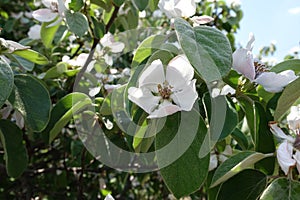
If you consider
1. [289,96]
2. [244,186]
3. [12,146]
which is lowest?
[12,146]

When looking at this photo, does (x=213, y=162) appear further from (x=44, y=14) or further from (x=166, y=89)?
(x=44, y=14)

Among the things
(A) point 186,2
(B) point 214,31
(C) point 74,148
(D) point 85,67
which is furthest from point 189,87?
(C) point 74,148

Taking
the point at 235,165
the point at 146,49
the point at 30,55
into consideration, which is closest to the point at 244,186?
the point at 235,165

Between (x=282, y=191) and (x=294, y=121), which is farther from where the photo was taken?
(x=294, y=121)

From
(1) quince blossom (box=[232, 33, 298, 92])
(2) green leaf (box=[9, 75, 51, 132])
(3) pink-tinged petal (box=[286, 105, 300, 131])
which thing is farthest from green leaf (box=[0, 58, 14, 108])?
(3) pink-tinged petal (box=[286, 105, 300, 131])

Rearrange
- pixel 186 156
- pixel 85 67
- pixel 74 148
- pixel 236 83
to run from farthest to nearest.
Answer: pixel 74 148
pixel 85 67
pixel 236 83
pixel 186 156

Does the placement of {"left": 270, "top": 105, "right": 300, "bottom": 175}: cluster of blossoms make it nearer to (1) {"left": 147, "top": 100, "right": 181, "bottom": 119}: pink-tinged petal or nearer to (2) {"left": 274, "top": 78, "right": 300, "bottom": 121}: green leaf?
(2) {"left": 274, "top": 78, "right": 300, "bottom": 121}: green leaf

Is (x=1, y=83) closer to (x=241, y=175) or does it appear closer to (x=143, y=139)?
(x=143, y=139)
